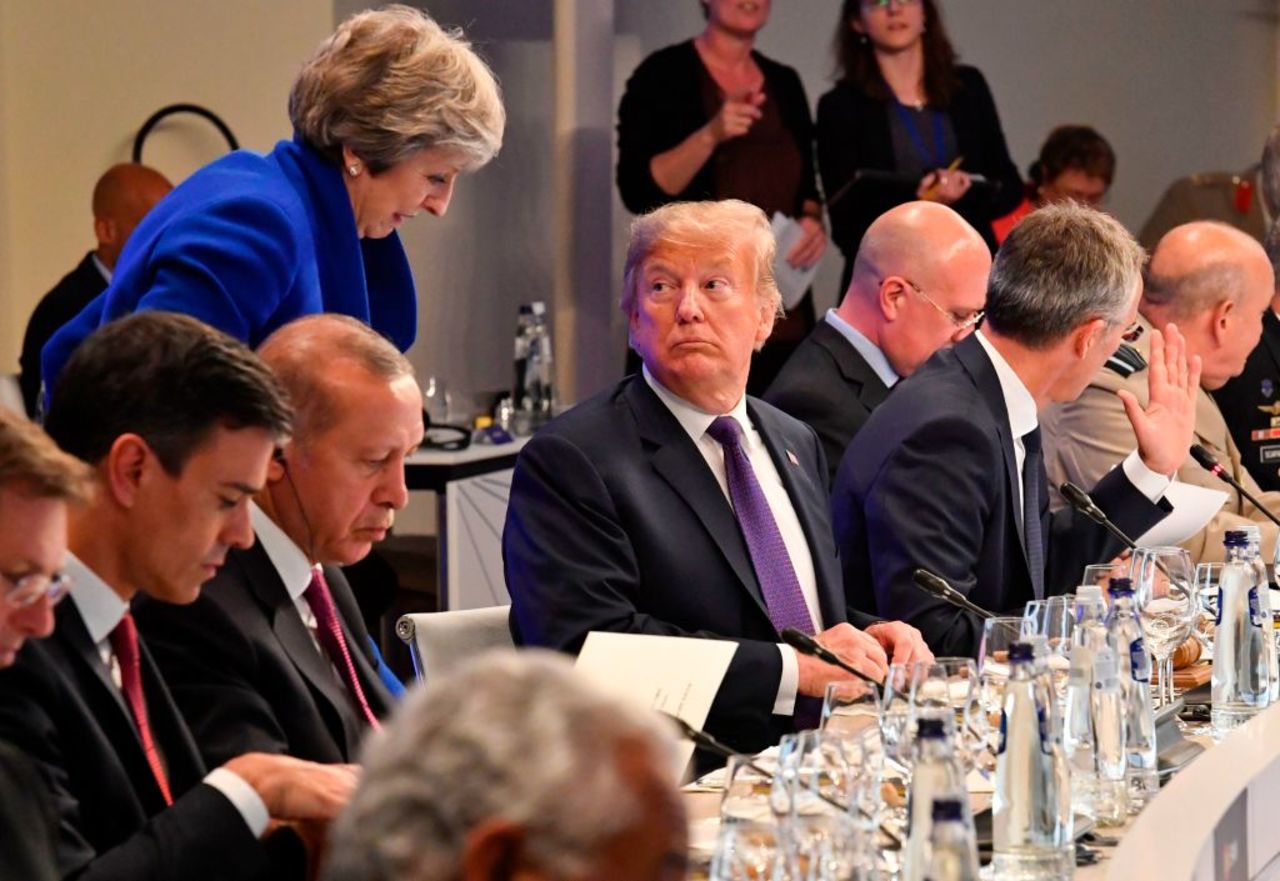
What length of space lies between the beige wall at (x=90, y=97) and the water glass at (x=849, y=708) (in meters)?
4.34

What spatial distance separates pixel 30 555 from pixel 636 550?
1411mm

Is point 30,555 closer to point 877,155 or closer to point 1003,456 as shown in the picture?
point 1003,456

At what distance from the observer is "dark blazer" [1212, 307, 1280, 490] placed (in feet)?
15.0

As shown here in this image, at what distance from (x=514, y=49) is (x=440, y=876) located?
6.27 m

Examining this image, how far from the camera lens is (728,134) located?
6863 mm

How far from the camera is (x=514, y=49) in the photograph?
23.3 ft

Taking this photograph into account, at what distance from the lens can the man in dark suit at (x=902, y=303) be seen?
13.4ft

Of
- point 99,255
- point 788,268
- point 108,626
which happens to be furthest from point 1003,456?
point 788,268

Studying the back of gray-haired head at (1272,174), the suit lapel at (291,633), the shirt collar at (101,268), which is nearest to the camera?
the suit lapel at (291,633)

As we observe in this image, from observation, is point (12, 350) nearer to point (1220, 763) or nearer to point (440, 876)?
point (1220, 763)

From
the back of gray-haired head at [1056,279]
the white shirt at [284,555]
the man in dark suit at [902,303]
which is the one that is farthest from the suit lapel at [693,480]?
the man in dark suit at [902,303]

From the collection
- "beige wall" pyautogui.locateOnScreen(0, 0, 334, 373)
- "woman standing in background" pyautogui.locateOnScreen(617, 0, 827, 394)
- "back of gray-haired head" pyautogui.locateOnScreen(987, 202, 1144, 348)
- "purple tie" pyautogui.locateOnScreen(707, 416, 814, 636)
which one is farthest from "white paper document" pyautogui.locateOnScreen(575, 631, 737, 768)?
"woman standing in background" pyautogui.locateOnScreen(617, 0, 827, 394)

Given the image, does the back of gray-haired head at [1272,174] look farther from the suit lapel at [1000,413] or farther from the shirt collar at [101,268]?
the shirt collar at [101,268]

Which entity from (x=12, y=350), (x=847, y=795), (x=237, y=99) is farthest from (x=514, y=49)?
(x=847, y=795)
